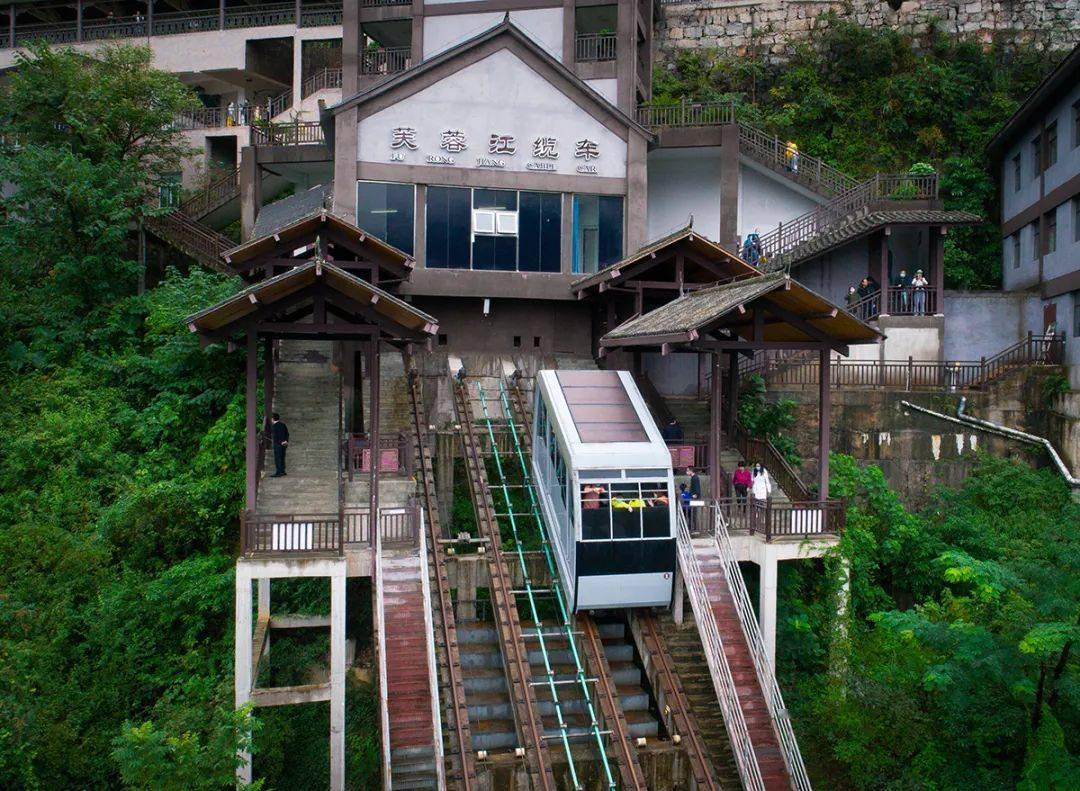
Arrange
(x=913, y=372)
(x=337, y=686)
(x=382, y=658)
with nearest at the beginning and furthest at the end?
1. (x=382, y=658)
2. (x=337, y=686)
3. (x=913, y=372)

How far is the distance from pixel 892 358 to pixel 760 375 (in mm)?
4973

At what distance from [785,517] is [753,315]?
3.93m

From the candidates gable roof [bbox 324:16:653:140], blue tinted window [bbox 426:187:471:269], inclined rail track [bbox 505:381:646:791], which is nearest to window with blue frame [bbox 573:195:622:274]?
gable roof [bbox 324:16:653:140]

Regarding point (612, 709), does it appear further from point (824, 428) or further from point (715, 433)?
point (824, 428)

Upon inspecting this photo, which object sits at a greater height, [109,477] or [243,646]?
[109,477]

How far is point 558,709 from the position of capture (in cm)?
1584

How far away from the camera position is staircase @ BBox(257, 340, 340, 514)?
60.5ft

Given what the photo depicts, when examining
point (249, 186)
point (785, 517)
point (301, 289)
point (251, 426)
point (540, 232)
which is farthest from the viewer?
point (249, 186)

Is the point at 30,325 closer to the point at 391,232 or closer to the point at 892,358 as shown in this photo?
the point at 391,232

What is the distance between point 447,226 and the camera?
25.6 m

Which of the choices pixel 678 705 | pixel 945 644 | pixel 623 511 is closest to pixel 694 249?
pixel 623 511

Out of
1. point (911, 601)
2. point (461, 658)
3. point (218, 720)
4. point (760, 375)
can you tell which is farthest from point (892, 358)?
point (218, 720)

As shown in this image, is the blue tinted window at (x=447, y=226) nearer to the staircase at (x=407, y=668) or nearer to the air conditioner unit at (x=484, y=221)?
the air conditioner unit at (x=484, y=221)

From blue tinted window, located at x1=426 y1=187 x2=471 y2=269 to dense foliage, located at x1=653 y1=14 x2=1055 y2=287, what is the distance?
15.1 metres
